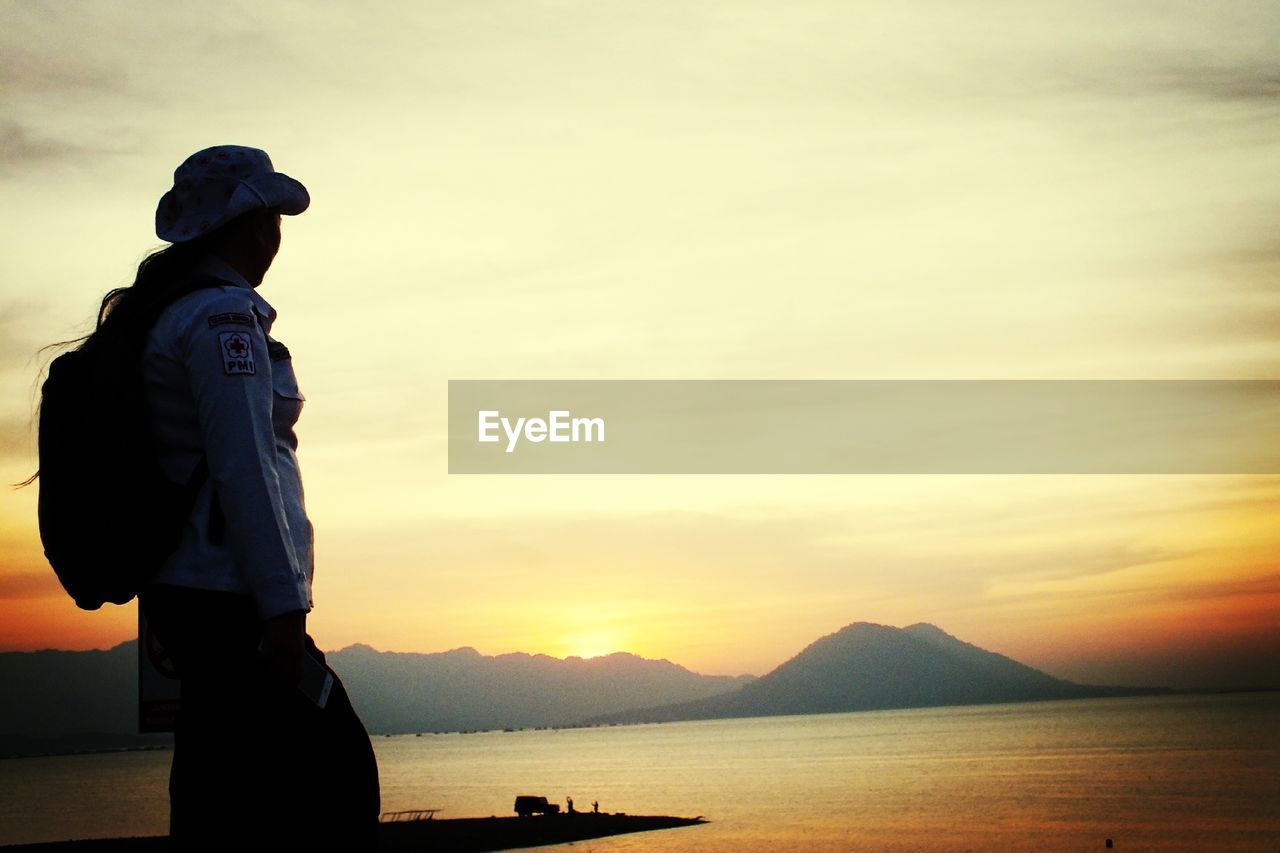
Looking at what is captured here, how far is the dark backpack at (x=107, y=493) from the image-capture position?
1778 mm

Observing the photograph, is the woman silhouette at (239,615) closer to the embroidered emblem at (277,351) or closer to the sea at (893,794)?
the embroidered emblem at (277,351)

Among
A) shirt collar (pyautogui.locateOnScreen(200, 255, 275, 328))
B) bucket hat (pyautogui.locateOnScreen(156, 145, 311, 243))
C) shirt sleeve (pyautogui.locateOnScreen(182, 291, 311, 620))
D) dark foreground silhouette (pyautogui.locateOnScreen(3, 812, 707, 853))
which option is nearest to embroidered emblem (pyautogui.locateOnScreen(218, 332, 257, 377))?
shirt sleeve (pyautogui.locateOnScreen(182, 291, 311, 620))

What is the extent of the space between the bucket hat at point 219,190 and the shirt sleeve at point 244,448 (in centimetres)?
25

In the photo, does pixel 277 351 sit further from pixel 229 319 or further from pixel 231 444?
pixel 231 444

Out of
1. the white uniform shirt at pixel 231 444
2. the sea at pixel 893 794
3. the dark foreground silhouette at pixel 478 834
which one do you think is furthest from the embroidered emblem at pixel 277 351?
the sea at pixel 893 794

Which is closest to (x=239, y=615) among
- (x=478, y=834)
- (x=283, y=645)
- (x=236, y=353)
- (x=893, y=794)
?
(x=283, y=645)

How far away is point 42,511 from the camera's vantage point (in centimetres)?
180

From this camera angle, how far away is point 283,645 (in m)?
1.72

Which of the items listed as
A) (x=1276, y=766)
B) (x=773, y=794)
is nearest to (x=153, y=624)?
(x=773, y=794)

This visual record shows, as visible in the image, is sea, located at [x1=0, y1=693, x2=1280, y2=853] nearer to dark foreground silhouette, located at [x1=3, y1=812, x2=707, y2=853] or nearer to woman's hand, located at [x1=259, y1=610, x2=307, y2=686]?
dark foreground silhouette, located at [x1=3, y1=812, x2=707, y2=853]

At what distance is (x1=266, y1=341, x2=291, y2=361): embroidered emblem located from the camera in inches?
76.6

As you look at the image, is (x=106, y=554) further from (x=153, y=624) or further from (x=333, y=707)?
(x=333, y=707)

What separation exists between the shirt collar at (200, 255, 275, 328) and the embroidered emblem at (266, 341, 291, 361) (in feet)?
0.15

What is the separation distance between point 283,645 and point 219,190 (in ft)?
2.78
